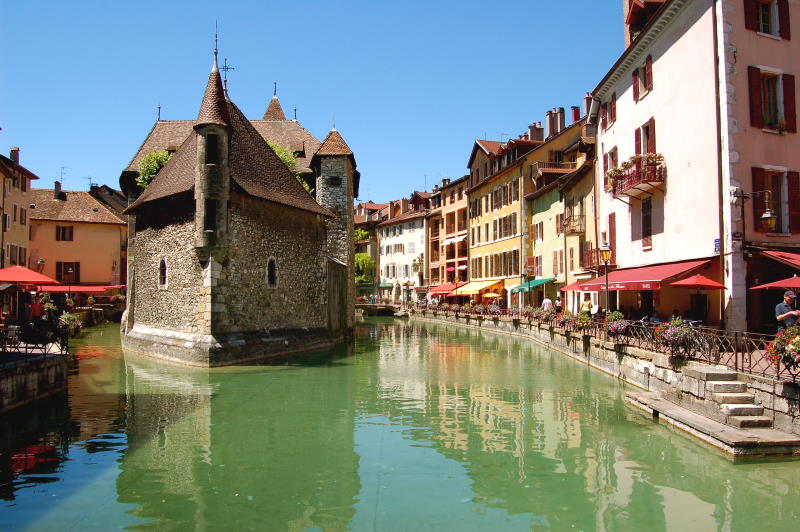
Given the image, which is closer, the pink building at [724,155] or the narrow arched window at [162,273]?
the pink building at [724,155]

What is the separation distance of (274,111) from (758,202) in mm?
33851

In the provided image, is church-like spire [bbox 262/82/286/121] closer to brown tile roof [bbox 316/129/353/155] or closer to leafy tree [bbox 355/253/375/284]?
brown tile roof [bbox 316/129/353/155]

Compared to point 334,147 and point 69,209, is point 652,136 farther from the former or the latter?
point 69,209

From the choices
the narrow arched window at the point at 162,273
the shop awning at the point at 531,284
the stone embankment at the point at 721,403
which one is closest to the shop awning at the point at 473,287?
the shop awning at the point at 531,284

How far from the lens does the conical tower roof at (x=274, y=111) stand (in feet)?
143

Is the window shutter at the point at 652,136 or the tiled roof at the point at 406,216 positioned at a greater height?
the tiled roof at the point at 406,216

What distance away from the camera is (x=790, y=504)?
27.4 feet

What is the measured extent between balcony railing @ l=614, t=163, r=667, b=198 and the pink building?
0.12 ft

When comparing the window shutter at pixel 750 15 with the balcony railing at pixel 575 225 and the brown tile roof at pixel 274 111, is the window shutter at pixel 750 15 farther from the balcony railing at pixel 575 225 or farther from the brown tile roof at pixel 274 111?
the brown tile roof at pixel 274 111

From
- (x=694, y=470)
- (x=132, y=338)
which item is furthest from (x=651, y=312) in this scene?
(x=132, y=338)

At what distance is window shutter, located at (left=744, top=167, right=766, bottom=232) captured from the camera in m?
16.1

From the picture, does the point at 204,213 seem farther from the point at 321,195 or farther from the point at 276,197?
the point at 321,195

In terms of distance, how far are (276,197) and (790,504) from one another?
20891mm

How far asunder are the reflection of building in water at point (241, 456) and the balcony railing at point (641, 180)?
11158mm
